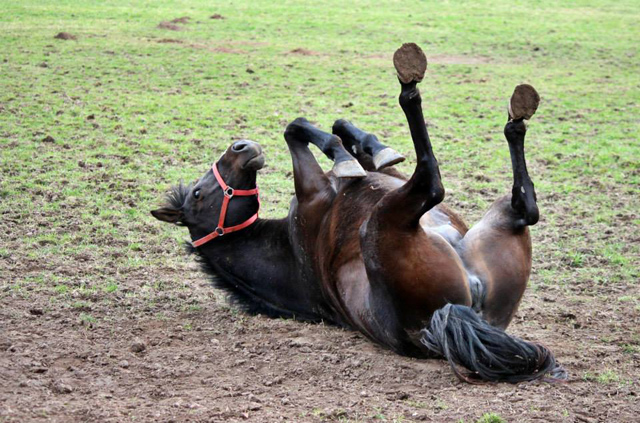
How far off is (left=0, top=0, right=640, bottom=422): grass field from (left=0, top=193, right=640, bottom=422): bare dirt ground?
2cm

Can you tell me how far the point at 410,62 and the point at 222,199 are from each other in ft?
5.88

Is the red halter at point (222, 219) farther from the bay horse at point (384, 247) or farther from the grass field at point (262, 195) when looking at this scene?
the grass field at point (262, 195)

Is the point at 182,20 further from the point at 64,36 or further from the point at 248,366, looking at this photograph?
the point at 248,366

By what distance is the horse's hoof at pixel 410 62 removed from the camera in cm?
425

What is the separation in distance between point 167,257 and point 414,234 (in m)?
2.82

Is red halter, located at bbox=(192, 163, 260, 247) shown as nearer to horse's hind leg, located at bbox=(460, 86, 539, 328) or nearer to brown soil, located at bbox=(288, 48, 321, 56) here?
horse's hind leg, located at bbox=(460, 86, 539, 328)

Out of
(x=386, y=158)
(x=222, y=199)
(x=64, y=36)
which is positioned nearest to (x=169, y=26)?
(x=64, y=36)

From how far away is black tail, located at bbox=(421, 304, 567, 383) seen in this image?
3.86m

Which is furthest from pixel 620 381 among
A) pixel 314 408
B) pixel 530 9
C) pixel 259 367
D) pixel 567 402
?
pixel 530 9

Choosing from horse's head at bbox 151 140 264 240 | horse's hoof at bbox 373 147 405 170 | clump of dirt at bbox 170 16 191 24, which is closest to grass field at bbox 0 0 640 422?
horse's head at bbox 151 140 264 240

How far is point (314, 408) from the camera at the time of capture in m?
3.73

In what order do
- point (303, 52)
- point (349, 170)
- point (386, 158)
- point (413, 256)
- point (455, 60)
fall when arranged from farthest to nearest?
point (303, 52) → point (455, 60) → point (386, 158) → point (349, 170) → point (413, 256)

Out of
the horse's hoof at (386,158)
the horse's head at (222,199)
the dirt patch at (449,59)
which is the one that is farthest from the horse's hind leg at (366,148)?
the dirt patch at (449,59)

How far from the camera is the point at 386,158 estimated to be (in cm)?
513
